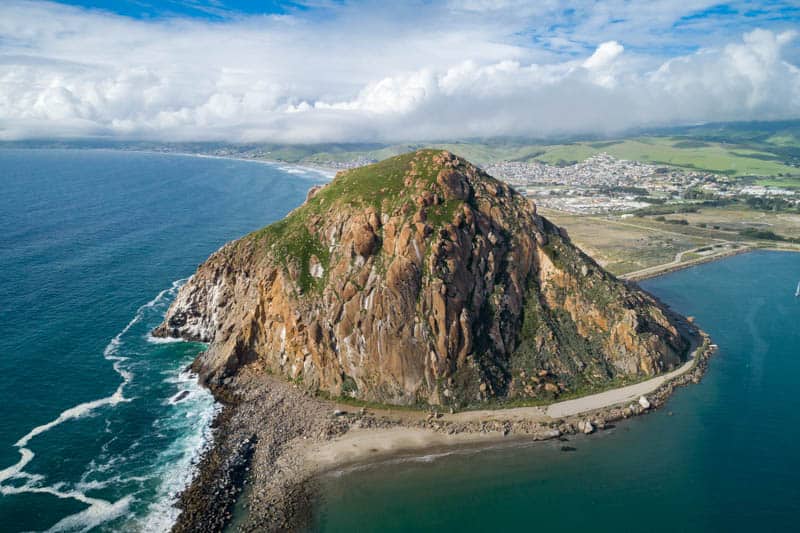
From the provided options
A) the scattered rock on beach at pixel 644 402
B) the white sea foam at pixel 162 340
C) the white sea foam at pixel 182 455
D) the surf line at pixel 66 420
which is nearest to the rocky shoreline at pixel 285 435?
the scattered rock on beach at pixel 644 402

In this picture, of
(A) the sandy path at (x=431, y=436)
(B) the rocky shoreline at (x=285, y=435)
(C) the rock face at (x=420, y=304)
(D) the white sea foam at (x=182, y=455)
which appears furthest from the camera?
(C) the rock face at (x=420, y=304)

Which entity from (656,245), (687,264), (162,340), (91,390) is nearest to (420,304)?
(162,340)

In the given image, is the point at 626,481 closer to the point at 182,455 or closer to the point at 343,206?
the point at 182,455

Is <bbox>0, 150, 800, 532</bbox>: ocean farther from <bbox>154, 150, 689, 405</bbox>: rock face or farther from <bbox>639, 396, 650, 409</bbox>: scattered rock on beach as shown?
<bbox>154, 150, 689, 405</bbox>: rock face

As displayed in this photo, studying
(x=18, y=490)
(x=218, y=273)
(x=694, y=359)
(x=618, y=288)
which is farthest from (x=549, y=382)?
(x=18, y=490)

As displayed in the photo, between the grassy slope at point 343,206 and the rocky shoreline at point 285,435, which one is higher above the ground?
the grassy slope at point 343,206

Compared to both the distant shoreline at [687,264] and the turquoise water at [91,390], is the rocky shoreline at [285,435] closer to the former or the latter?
the turquoise water at [91,390]

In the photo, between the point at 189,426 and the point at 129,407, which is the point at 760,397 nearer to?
the point at 189,426

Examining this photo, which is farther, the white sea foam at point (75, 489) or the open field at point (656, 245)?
the open field at point (656, 245)
